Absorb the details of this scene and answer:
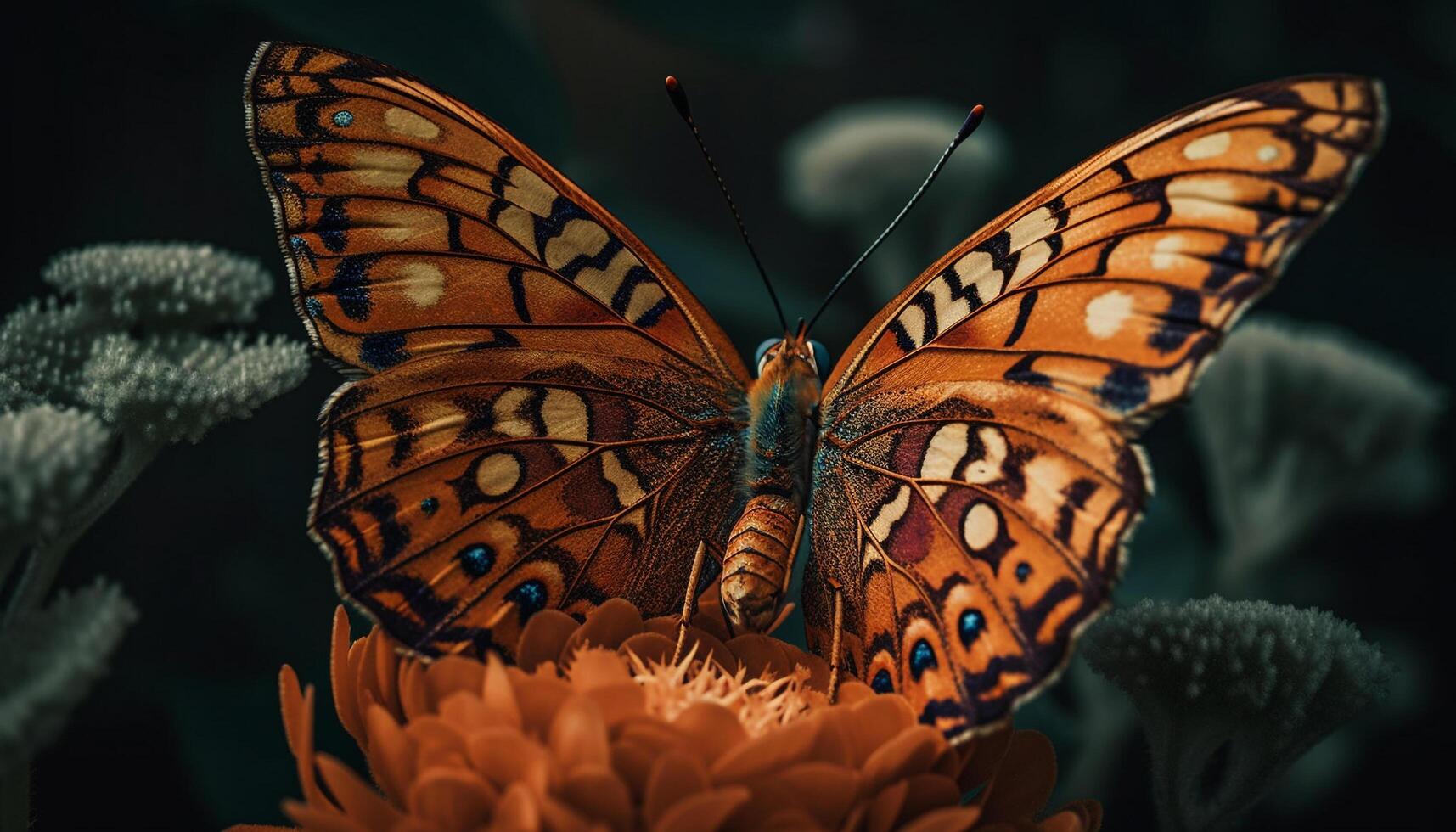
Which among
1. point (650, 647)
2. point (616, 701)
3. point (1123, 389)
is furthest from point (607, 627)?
point (1123, 389)

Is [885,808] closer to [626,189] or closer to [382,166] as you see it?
[382,166]

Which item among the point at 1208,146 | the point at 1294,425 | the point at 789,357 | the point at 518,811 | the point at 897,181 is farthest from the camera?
the point at 897,181

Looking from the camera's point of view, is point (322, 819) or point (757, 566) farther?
point (757, 566)

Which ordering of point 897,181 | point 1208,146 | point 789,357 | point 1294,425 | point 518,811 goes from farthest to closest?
point 897,181, point 1294,425, point 789,357, point 1208,146, point 518,811

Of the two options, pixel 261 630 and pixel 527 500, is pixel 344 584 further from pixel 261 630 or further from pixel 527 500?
pixel 261 630

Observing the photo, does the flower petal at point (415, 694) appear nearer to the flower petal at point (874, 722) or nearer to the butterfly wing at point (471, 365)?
the butterfly wing at point (471, 365)

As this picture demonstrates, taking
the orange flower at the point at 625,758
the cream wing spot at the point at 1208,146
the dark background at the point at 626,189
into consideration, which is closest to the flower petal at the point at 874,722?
the orange flower at the point at 625,758
